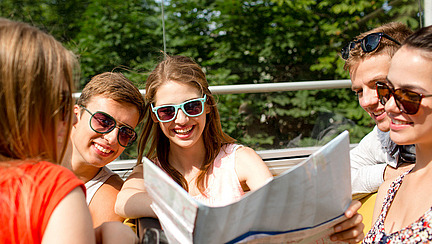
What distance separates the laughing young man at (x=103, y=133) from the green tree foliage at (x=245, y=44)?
37.7 inches

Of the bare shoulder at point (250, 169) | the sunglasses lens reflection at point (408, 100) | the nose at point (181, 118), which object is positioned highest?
the sunglasses lens reflection at point (408, 100)

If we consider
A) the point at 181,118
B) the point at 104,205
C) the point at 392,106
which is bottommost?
the point at 104,205

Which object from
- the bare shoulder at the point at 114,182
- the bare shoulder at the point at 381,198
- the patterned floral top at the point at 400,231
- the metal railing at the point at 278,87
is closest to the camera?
the patterned floral top at the point at 400,231

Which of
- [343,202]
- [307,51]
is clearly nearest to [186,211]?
[343,202]

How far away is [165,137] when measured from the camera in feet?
7.47

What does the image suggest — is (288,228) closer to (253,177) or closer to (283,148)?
(253,177)

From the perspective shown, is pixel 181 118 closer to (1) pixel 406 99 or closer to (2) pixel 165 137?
(2) pixel 165 137

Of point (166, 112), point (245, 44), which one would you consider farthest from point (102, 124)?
point (245, 44)

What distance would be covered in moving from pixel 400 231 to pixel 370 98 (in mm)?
778

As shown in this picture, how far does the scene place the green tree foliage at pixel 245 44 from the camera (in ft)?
11.1

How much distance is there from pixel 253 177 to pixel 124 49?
74.3 inches

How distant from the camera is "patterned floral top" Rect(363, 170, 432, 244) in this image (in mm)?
1288

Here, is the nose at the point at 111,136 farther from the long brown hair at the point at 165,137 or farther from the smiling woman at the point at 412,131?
the smiling woman at the point at 412,131

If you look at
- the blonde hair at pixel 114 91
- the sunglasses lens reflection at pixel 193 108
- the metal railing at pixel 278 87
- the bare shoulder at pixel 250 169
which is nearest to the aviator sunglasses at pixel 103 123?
Answer: the blonde hair at pixel 114 91
